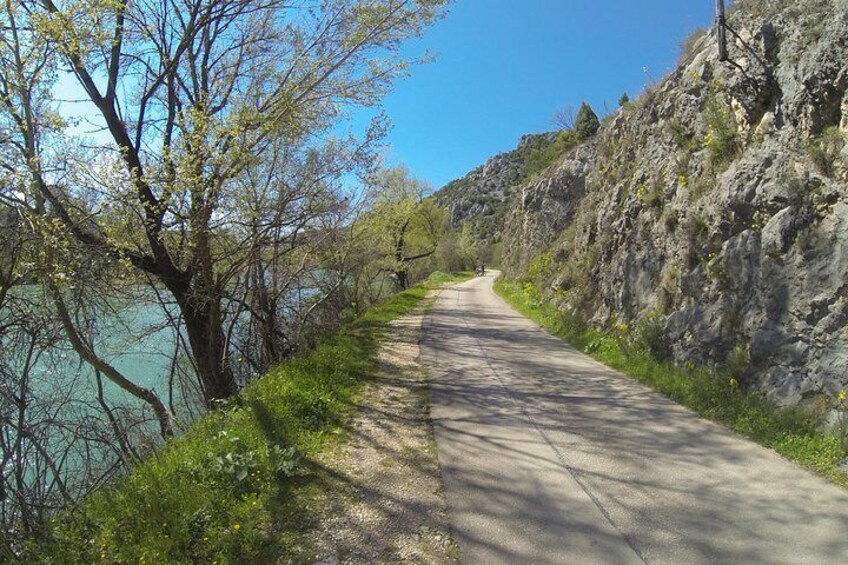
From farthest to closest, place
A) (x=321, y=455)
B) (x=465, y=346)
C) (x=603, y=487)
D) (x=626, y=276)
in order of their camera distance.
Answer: (x=465, y=346) < (x=626, y=276) < (x=321, y=455) < (x=603, y=487)

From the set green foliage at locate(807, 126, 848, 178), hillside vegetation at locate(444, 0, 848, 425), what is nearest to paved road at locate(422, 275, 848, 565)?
A: hillside vegetation at locate(444, 0, 848, 425)

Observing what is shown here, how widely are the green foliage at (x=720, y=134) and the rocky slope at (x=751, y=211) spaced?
26 mm

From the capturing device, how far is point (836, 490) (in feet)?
14.1

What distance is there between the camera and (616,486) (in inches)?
180

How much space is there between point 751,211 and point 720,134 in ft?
7.19

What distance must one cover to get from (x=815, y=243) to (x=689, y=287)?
94.1 inches

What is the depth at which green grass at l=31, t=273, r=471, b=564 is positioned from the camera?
12.6ft

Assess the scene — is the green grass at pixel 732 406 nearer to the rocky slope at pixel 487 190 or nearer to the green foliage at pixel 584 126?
the green foliage at pixel 584 126

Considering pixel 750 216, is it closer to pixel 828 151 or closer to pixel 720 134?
pixel 828 151

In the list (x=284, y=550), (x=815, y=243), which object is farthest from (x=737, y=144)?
(x=284, y=550)

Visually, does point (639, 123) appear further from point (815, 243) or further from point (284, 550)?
point (284, 550)

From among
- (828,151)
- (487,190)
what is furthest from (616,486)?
(487,190)

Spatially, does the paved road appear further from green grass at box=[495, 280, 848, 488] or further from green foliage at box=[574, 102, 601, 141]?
green foliage at box=[574, 102, 601, 141]

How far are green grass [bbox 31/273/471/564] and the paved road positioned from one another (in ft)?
4.45
